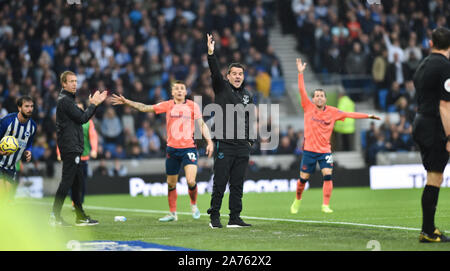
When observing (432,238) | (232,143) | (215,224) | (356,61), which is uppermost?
(356,61)

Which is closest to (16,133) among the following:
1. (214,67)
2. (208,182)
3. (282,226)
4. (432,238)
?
(214,67)

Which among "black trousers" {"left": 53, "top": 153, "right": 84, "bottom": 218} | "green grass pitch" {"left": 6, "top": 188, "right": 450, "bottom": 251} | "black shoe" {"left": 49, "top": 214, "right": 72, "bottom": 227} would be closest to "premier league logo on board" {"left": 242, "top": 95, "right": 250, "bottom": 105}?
"green grass pitch" {"left": 6, "top": 188, "right": 450, "bottom": 251}

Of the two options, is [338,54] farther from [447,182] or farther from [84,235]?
[84,235]

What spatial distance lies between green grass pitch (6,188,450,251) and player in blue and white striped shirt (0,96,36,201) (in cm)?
97

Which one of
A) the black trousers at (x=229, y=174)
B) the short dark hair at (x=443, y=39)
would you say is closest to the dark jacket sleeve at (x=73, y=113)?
the black trousers at (x=229, y=174)

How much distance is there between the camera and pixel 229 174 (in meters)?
11.9

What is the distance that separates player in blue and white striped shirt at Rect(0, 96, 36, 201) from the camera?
1345cm

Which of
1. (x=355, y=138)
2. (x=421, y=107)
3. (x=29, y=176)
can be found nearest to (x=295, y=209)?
(x=421, y=107)

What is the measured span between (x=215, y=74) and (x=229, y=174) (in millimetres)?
1633

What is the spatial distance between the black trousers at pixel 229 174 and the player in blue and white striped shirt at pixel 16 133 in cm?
380

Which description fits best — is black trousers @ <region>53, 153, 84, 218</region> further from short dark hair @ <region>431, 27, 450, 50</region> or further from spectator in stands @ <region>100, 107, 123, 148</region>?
spectator in stands @ <region>100, 107, 123, 148</region>

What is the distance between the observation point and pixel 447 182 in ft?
76.0

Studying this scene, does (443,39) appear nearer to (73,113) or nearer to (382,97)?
→ (73,113)

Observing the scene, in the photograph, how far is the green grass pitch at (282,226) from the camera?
9.29 m
